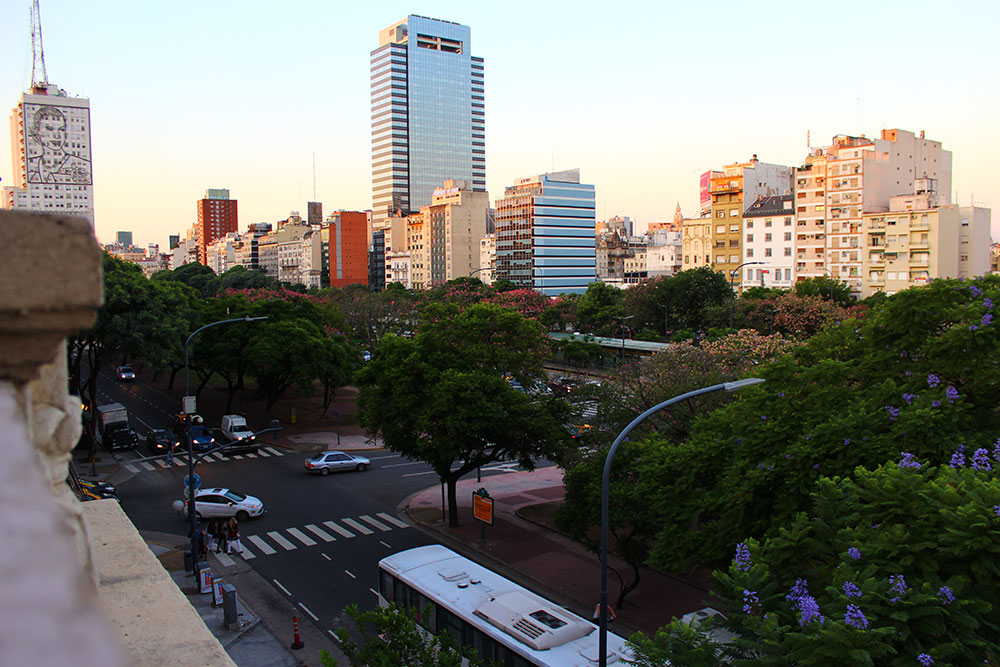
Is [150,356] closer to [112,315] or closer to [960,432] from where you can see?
[112,315]

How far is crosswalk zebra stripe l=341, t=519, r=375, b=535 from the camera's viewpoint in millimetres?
26812

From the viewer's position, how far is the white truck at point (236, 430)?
3978 cm

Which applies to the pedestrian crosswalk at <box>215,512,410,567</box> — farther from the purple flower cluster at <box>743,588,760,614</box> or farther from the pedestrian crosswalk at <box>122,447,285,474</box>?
the purple flower cluster at <box>743,588,760,614</box>

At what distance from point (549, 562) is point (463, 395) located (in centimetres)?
610

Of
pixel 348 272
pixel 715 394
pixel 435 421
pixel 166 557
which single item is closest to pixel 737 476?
pixel 715 394

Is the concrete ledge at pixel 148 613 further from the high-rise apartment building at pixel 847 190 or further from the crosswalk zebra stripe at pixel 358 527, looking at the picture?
the high-rise apartment building at pixel 847 190

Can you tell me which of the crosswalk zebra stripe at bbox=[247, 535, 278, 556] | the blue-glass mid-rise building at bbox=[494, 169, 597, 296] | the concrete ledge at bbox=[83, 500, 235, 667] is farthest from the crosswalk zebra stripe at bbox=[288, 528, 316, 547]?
the blue-glass mid-rise building at bbox=[494, 169, 597, 296]

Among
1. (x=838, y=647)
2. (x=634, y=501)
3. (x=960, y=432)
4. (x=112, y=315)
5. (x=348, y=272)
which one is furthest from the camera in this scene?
(x=348, y=272)

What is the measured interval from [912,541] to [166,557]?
21673 mm

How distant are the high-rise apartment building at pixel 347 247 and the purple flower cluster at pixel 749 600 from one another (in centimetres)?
16651

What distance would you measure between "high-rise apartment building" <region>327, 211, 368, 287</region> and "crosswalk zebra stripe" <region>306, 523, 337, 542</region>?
148961 millimetres

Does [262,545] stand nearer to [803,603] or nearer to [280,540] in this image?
[280,540]

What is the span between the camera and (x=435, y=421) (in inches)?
997

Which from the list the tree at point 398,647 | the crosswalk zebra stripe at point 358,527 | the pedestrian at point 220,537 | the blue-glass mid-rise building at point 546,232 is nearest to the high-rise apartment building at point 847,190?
the blue-glass mid-rise building at point 546,232
